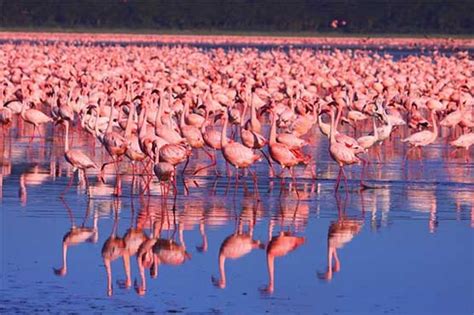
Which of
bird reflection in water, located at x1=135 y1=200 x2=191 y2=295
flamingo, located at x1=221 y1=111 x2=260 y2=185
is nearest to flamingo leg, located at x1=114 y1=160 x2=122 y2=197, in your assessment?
flamingo, located at x1=221 y1=111 x2=260 y2=185

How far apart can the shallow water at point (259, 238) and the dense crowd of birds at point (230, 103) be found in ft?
1.38

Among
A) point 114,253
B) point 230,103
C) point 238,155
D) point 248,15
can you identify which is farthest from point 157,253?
point 248,15

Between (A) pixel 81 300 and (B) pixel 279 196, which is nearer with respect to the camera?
(A) pixel 81 300

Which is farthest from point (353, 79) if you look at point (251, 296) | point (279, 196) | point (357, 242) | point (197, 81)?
point (251, 296)

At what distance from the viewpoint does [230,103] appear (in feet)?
76.7

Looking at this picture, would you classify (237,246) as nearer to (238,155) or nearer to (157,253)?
(157,253)

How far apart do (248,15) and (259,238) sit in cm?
7080

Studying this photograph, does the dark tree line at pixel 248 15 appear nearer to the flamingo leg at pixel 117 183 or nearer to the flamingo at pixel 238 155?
the flamingo leg at pixel 117 183

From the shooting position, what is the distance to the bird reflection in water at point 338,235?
10.8m

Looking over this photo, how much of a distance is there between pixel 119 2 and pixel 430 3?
59.3ft

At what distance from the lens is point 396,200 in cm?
1427

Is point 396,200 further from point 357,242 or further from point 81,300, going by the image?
point 81,300

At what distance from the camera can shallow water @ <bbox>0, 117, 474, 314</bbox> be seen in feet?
32.0

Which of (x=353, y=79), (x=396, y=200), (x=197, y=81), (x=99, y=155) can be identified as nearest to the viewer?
(x=396, y=200)
